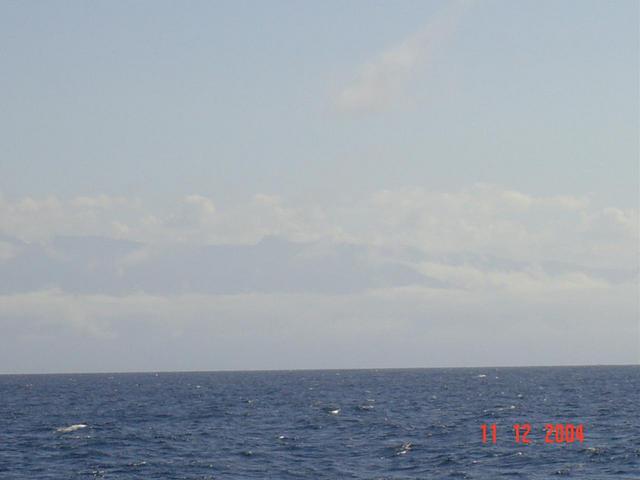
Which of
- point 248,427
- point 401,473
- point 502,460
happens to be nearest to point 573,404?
point 248,427

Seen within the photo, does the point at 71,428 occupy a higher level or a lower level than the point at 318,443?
higher

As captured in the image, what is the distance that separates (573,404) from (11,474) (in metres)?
73.5

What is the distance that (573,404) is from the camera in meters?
108

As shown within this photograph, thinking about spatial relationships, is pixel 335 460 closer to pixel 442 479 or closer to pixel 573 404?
pixel 442 479
